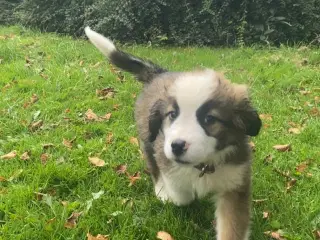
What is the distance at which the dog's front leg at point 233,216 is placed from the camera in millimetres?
2908

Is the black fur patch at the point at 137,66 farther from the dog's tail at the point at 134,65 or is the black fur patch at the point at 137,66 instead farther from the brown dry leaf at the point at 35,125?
the brown dry leaf at the point at 35,125

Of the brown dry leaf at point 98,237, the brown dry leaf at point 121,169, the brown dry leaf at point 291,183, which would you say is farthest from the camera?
the brown dry leaf at point 121,169

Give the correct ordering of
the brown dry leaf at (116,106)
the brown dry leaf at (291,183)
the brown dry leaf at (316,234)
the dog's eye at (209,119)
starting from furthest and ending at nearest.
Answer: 1. the brown dry leaf at (116,106)
2. the brown dry leaf at (291,183)
3. the brown dry leaf at (316,234)
4. the dog's eye at (209,119)

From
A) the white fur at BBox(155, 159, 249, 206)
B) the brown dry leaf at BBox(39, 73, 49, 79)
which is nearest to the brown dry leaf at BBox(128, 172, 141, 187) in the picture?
the white fur at BBox(155, 159, 249, 206)

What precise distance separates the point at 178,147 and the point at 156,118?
0.53 metres

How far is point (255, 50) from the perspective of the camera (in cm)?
860

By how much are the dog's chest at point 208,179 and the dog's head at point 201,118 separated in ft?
0.59

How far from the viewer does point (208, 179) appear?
9.75 ft

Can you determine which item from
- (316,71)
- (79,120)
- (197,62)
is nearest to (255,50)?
(197,62)

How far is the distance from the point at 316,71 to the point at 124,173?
12.6 feet

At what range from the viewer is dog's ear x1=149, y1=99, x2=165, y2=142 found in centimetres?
292

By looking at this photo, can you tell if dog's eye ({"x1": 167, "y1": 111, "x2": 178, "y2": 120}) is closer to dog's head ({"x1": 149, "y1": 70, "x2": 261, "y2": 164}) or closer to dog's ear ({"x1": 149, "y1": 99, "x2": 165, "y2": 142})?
dog's head ({"x1": 149, "y1": 70, "x2": 261, "y2": 164})

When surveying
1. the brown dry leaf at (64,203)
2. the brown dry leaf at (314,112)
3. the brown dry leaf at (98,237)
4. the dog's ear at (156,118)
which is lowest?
the brown dry leaf at (314,112)

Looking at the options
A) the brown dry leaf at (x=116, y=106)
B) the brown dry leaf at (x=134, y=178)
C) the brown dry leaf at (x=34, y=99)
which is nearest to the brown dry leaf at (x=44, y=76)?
the brown dry leaf at (x=34, y=99)
